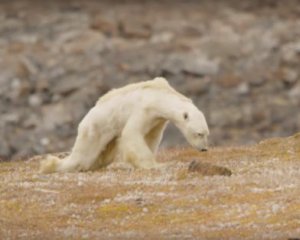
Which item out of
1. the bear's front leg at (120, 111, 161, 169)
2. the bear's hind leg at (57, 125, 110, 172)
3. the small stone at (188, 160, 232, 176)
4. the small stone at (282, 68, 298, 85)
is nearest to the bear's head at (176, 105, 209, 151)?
the bear's front leg at (120, 111, 161, 169)

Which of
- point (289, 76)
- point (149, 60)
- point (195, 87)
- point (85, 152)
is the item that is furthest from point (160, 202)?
point (289, 76)

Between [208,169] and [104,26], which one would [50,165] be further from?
[104,26]

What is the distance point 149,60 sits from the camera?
254ft

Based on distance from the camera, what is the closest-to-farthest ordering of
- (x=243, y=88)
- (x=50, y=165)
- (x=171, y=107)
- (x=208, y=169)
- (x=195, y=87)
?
(x=208, y=169), (x=171, y=107), (x=50, y=165), (x=195, y=87), (x=243, y=88)

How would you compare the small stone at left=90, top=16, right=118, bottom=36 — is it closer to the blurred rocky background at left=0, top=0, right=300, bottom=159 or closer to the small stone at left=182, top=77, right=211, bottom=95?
the blurred rocky background at left=0, top=0, right=300, bottom=159

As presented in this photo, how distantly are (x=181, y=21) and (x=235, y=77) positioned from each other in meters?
6.31

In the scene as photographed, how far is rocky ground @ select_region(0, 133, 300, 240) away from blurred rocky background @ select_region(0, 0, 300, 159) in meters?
39.3

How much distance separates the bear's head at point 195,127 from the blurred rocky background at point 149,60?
3833 centimetres

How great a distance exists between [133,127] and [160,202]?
4349mm

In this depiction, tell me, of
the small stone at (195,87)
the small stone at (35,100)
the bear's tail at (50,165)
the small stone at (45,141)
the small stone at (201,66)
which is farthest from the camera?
the small stone at (201,66)

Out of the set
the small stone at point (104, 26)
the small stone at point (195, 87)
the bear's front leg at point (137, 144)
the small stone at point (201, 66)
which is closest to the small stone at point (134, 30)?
the small stone at point (104, 26)

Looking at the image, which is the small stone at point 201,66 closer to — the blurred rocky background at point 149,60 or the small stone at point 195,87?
the blurred rocky background at point 149,60

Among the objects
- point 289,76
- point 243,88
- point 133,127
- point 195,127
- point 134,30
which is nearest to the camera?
point 195,127

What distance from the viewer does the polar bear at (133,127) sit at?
28.5 meters
